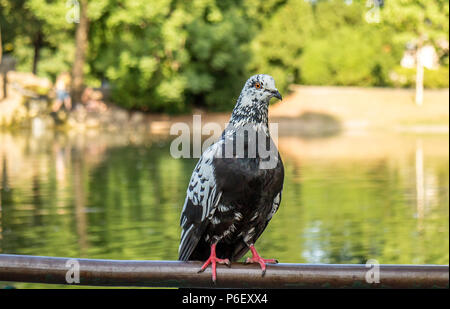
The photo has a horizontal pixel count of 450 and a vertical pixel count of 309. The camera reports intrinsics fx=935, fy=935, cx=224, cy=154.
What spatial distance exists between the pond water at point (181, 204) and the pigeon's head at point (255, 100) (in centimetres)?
832

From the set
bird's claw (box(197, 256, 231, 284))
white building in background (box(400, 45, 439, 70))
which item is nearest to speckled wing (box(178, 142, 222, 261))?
bird's claw (box(197, 256, 231, 284))

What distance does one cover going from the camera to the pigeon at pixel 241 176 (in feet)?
14.1

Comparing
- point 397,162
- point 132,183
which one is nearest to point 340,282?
point 132,183

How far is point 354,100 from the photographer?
51.0 meters

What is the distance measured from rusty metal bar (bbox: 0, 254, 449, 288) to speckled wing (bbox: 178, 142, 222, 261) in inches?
19.2

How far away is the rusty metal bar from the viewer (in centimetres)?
375

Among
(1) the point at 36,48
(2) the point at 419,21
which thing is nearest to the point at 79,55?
(1) the point at 36,48

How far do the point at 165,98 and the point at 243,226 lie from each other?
137ft

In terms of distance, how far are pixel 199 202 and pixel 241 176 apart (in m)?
0.33

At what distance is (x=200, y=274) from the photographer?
397 centimetres

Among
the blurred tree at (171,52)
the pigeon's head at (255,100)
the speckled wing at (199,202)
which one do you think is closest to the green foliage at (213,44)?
the blurred tree at (171,52)

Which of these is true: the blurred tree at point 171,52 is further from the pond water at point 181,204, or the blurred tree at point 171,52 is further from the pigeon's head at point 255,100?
the pigeon's head at point 255,100

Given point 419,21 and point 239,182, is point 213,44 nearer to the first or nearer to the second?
point 419,21

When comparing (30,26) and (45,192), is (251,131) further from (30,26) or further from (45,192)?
(30,26)
